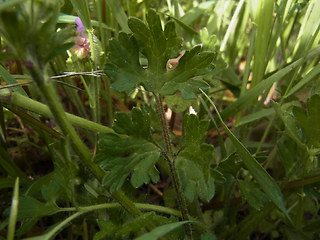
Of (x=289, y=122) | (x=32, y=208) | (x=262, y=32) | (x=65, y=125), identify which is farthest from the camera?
(x=262, y=32)

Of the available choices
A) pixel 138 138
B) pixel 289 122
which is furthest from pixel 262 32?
pixel 138 138

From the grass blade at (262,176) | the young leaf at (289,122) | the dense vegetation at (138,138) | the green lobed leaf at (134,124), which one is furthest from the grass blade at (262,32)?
the green lobed leaf at (134,124)

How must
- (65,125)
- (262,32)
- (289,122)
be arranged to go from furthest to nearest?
(262,32)
(289,122)
(65,125)

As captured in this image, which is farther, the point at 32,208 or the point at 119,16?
the point at 119,16

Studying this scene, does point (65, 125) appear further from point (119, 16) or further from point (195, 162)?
point (119, 16)

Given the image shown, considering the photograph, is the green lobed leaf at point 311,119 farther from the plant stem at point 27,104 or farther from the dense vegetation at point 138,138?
the plant stem at point 27,104

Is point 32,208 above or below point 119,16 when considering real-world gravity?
below
